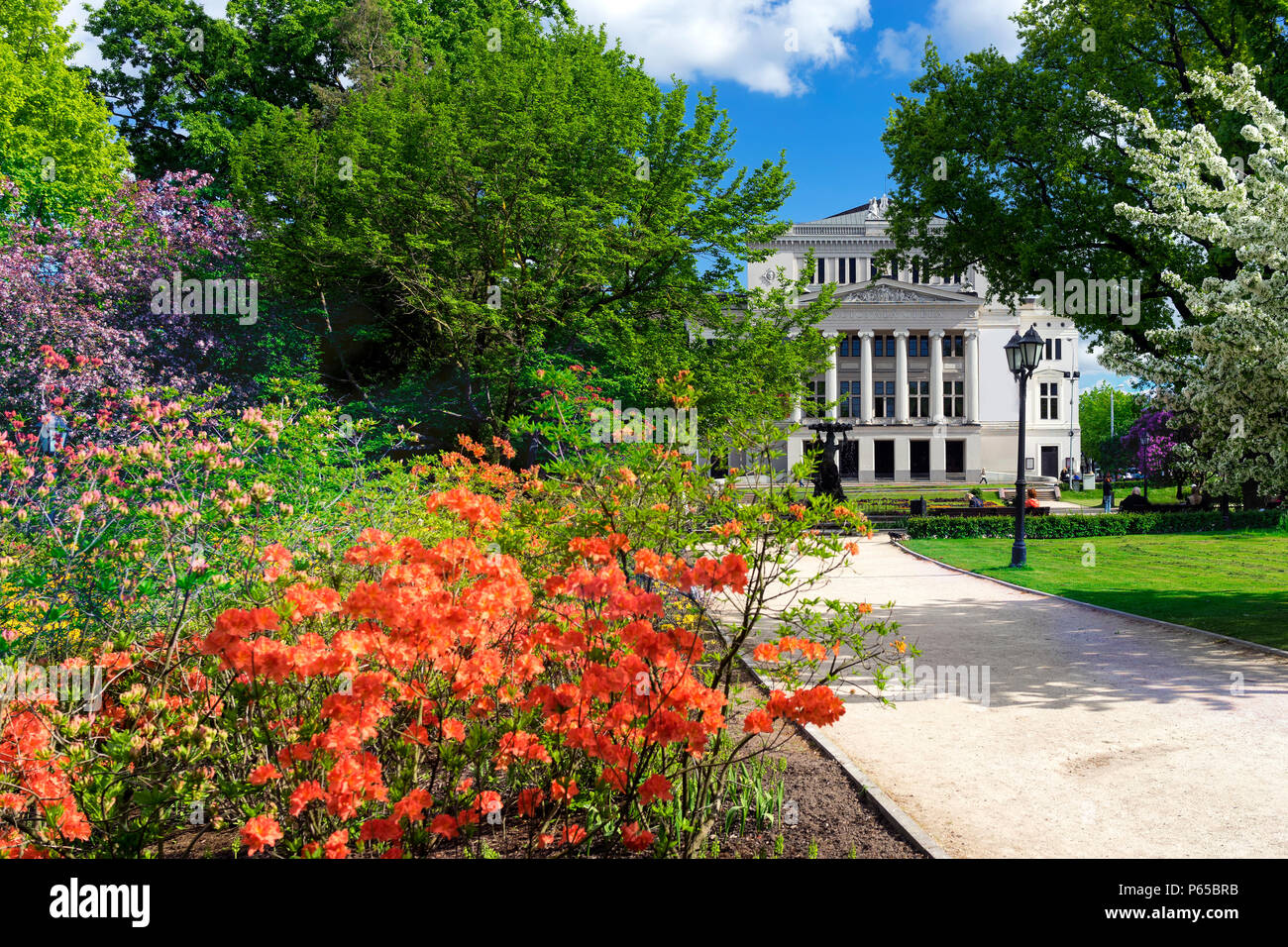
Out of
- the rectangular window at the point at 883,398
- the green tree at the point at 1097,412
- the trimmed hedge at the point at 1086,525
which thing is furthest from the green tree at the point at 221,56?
the green tree at the point at 1097,412

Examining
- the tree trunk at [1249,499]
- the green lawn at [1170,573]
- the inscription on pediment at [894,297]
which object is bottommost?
the green lawn at [1170,573]

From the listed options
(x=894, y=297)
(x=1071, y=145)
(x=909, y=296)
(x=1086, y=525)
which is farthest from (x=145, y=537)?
(x=909, y=296)

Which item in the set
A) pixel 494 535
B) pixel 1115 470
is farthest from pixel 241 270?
pixel 1115 470

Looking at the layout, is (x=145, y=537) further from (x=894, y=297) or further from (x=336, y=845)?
(x=894, y=297)

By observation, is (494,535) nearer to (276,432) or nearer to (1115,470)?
(276,432)

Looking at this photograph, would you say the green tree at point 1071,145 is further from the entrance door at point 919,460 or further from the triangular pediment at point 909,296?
the entrance door at point 919,460

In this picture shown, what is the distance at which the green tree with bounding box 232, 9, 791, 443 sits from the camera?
15.8 m

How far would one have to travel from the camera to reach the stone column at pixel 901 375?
6191 centimetres

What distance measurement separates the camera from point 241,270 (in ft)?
66.8

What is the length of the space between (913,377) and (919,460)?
22.3ft

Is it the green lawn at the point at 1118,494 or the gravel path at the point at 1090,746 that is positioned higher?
the green lawn at the point at 1118,494

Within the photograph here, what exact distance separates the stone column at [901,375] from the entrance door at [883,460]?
2342 mm

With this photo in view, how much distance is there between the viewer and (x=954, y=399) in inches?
2530

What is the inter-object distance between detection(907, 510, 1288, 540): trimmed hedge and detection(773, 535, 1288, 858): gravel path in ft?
44.7
